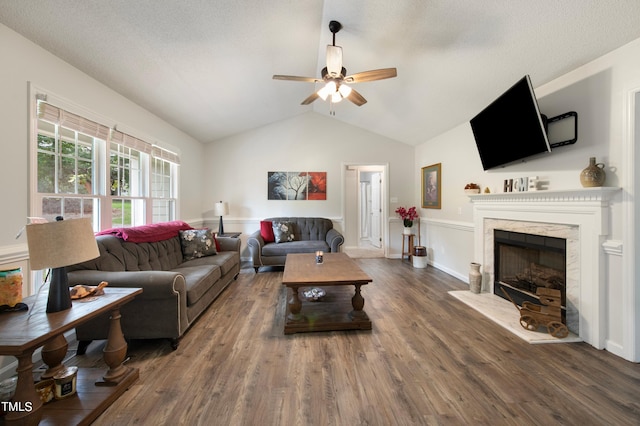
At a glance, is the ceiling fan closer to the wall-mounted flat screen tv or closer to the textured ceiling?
the textured ceiling

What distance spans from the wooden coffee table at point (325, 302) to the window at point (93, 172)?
208 cm

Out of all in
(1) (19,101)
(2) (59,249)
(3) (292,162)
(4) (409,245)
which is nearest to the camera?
(2) (59,249)

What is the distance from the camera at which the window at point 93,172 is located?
7.02ft

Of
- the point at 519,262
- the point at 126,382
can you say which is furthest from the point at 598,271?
the point at 126,382

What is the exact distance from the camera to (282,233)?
188 inches

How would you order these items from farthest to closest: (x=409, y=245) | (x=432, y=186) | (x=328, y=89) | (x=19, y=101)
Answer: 1. (x=409, y=245)
2. (x=432, y=186)
3. (x=328, y=89)
4. (x=19, y=101)

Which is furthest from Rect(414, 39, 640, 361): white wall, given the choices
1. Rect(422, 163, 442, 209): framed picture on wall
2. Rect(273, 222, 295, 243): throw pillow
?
Rect(273, 222, 295, 243): throw pillow

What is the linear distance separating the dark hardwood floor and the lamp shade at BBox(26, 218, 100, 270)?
0.90 meters

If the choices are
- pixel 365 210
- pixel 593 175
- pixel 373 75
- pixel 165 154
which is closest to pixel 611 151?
pixel 593 175

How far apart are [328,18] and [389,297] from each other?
3.22m

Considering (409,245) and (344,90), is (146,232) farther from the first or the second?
(409,245)

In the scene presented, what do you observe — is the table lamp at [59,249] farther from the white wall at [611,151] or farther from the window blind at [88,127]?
the white wall at [611,151]

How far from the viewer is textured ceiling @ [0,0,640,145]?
1910 mm

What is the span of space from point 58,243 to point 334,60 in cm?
242
